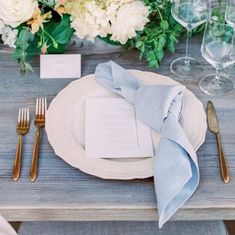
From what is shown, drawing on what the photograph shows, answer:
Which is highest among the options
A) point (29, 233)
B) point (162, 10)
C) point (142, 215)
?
point (162, 10)

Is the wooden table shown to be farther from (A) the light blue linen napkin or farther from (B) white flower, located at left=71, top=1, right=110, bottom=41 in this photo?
(B) white flower, located at left=71, top=1, right=110, bottom=41

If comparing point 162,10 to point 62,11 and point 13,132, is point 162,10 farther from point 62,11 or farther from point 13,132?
point 13,132

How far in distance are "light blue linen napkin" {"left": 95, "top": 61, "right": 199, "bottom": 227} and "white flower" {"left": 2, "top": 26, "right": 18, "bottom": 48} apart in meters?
0.20

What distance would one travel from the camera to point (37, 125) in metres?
1.00

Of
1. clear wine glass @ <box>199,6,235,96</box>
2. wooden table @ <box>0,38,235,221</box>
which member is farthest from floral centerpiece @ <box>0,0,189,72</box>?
wooden table @ <box>0,38,235,221</box>

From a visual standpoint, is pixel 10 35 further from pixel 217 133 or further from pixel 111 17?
pixel 217 133

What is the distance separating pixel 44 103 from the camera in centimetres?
104

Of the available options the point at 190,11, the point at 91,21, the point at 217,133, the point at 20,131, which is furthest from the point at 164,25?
the point at 20,131

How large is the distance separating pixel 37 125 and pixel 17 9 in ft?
0.83

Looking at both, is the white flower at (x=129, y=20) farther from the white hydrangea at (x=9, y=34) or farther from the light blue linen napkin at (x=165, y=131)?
the white hydrangea at (x=9, y=34)

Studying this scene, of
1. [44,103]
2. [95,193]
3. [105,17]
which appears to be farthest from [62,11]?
[95,193]

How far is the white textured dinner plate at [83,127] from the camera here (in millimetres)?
885

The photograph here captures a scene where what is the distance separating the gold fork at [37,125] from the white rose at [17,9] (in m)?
0.18

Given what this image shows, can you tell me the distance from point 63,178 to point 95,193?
7 centimetres
